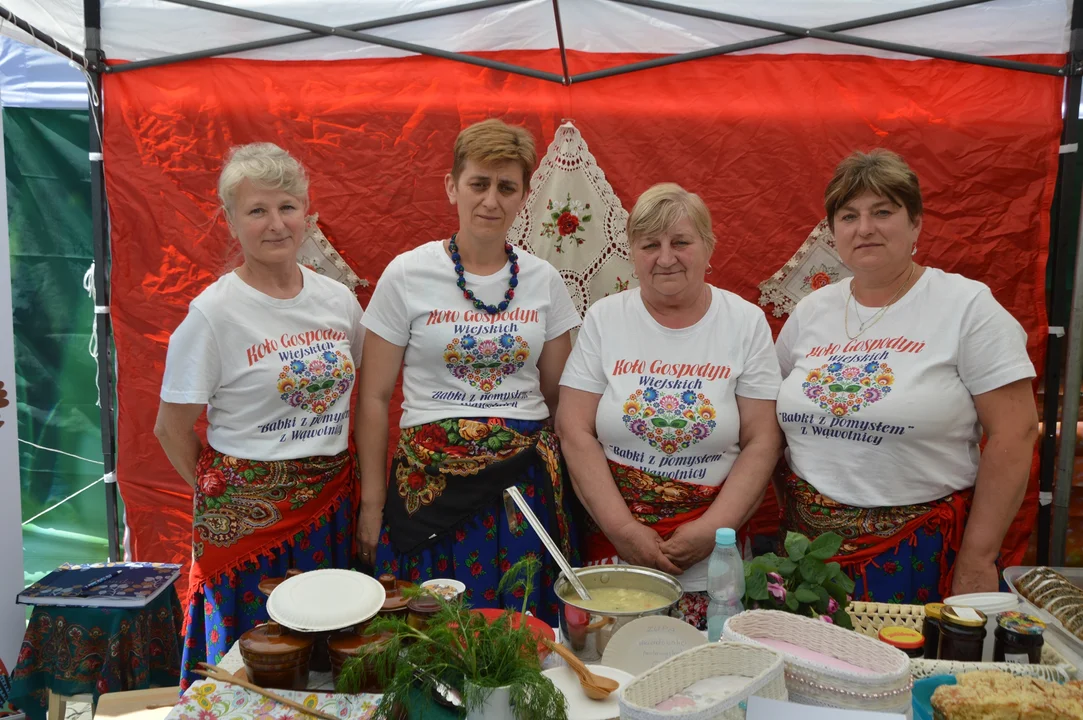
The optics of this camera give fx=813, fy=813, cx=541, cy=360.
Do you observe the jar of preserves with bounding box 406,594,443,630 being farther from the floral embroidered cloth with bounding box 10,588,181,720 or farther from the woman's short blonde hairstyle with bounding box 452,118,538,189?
the floral embroidered cloth with bounding box 10,588,181,720

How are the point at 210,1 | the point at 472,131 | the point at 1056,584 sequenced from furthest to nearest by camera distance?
the point at 210,1, the point at 472,131, the point at 1056,584

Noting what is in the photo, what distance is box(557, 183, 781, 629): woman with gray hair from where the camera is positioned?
218cm

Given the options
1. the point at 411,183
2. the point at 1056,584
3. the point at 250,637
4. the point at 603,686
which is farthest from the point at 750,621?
the point at 411,183

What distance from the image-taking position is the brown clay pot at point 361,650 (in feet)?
4.23

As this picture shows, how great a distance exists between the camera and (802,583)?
1.47 metres

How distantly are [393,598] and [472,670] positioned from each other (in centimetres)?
36

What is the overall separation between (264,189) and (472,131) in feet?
1.96

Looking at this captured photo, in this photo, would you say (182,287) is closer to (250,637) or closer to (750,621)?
(250,637)

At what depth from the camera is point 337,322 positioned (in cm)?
237

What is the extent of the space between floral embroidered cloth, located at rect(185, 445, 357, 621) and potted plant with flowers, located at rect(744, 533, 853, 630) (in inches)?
51.3

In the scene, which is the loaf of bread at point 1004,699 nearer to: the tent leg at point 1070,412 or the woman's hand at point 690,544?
the woman's hand at point 690,544

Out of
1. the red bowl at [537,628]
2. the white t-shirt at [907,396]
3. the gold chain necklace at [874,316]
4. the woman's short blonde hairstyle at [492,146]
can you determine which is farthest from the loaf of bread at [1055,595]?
the woman's short blonde hairstyle at [492,146]

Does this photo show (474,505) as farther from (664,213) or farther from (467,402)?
(664,213)

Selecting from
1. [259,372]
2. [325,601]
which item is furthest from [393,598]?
[259,372]
